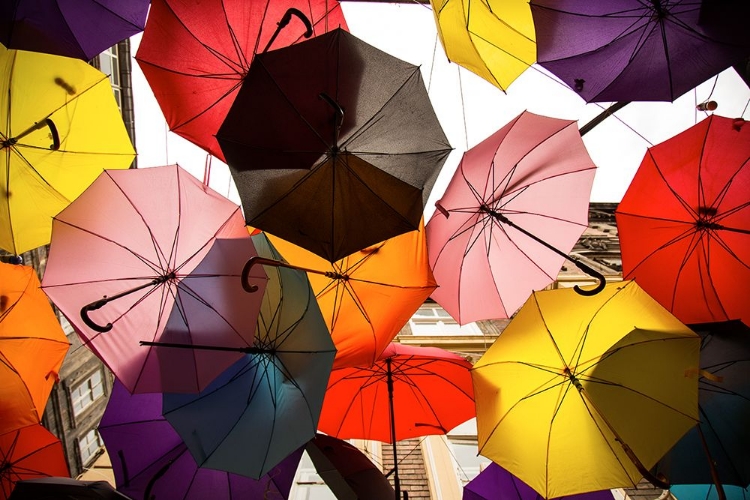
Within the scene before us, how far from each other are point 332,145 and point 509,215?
2.22m

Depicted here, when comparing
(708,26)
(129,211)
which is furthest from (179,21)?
(708,26)

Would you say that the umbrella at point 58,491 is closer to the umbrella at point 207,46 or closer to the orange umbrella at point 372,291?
the orange umbrella at point 372,291

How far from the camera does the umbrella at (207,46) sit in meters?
4.24

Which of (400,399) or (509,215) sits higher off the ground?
(509,215)

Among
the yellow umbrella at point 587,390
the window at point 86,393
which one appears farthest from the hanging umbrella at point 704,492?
the window at point 86,393

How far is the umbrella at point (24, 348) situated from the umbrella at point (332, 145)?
292 centimetres

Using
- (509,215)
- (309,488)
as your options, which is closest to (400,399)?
(509,215)

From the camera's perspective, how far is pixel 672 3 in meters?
3.69

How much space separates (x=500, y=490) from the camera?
4242 mm

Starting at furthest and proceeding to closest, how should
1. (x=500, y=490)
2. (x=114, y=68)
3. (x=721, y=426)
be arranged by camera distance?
(x=114, y=68) < (x=500, y=490) < (x=721, y=426)

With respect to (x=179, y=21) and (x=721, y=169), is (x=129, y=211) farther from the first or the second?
(x=721, y=169)

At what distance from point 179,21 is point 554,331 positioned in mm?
4690

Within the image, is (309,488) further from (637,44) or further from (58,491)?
(637,44)

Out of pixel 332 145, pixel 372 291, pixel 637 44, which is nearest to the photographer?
pixel 332 145
